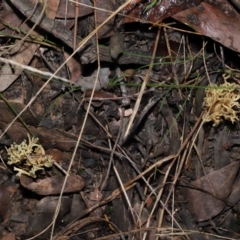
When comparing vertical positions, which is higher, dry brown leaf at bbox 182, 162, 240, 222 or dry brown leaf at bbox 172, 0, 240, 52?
dry brown leaf at bbox 172, 0, 240, 52

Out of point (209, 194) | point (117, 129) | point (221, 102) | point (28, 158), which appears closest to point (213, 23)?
point (221, 102)

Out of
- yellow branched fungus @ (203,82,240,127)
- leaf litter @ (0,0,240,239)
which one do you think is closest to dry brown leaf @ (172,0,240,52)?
leaf litter @ (0,0,240,239)

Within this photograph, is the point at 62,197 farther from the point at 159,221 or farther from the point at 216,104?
the point at 216,104

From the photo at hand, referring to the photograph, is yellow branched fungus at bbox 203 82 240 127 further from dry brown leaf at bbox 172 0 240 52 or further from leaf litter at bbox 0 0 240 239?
dry brown leaf at bbox 172 0 240 52

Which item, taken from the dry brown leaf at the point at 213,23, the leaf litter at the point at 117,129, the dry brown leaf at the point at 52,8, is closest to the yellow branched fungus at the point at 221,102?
the leaf litter at the point at 117,129

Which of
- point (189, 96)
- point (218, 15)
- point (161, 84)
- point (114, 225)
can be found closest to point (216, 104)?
point (189, 96)

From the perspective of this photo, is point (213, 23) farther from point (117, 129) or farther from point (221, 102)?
point (117, 129)
